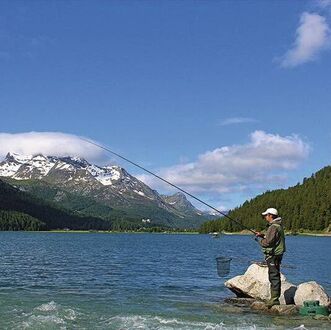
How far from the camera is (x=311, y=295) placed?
75.0ft

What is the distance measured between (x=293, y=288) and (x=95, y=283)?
15.1 meters

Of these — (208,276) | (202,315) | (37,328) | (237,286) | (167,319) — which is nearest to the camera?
(37,328)

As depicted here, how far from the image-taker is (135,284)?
35.3 meters

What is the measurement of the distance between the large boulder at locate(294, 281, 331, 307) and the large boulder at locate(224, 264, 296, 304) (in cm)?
53

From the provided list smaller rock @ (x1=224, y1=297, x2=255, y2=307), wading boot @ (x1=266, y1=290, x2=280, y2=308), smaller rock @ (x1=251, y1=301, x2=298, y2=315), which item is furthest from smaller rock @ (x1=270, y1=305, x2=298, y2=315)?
smaller rock @ (x1=224, y1=297, x2=255, y2=307)

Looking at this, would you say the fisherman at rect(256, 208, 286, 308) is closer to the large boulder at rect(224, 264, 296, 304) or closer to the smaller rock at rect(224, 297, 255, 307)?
the large boulder at rect(224, 264, 296, 304)

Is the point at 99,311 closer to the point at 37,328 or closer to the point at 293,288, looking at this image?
the point at 37,328

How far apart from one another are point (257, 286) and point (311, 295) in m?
3.36

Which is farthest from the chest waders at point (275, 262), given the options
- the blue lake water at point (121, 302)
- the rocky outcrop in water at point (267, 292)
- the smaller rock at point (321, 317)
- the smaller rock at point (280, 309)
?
the smaller rock at point (321, 317)

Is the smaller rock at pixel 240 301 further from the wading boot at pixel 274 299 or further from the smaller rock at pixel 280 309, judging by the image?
the wading boot at pixel 274 299

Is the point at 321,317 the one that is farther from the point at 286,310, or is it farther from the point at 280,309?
the point at 280,309

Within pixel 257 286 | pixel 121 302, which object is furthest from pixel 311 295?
pixel 121 302

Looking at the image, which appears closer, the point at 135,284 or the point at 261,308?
the point at 261,308

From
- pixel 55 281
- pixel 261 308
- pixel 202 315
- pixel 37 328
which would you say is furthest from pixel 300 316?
pixel 55 281
